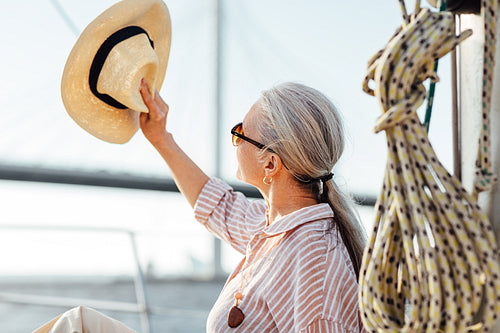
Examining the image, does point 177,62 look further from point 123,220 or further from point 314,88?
point 314,88

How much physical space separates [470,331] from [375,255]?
106mm

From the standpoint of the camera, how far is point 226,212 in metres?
1.40

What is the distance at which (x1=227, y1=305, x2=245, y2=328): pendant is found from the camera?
1.06 meters

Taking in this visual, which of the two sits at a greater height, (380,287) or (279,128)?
(279,128)

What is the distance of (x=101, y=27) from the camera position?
1.20 meters

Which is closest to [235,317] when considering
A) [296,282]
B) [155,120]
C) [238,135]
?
[296,282]

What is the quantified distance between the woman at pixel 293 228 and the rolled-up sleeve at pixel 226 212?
0.04 feet

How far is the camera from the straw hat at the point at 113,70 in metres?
1.21

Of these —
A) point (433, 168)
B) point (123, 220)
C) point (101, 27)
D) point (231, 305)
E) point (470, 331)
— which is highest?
point (101, 27)

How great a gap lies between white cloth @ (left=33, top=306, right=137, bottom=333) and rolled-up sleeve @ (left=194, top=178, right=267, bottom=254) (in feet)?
1.18

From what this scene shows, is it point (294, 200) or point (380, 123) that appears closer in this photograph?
point (380, 123)

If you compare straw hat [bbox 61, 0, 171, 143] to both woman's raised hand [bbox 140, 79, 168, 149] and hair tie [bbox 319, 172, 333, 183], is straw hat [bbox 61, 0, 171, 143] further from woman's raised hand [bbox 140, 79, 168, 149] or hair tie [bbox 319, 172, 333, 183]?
hair tie [bbox 319, 172, 333, 183]

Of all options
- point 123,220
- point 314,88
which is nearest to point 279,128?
point 314,88

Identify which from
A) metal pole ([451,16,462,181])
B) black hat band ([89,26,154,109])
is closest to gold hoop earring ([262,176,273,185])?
black hat band ([89,26,154,109])
